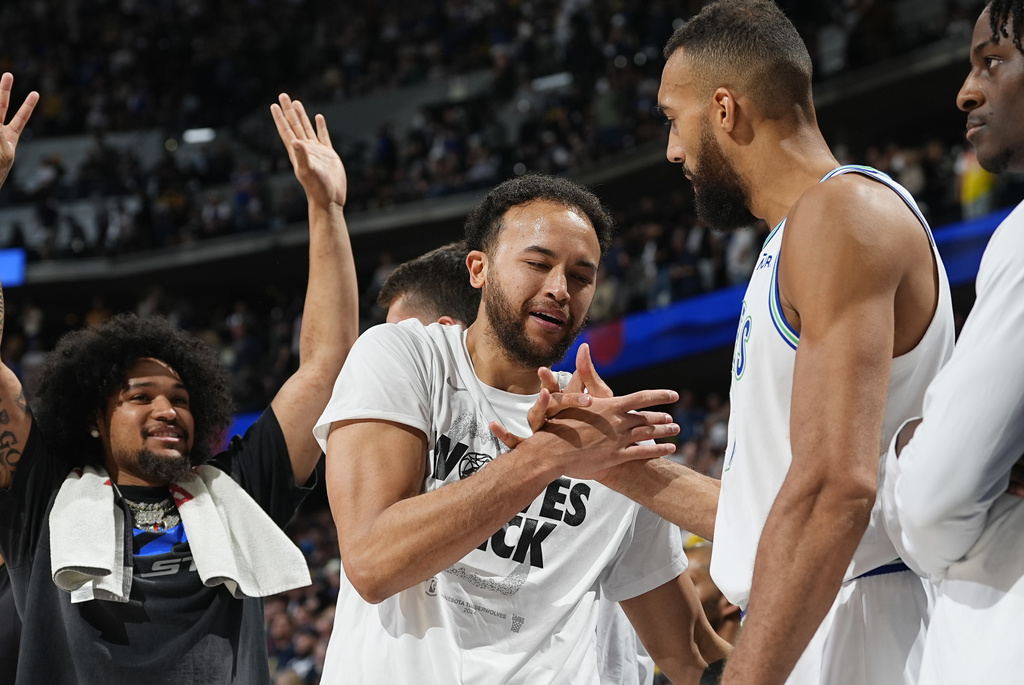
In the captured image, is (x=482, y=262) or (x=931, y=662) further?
(x=482, y=262)

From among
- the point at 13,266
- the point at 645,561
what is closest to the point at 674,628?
the point at 645,561

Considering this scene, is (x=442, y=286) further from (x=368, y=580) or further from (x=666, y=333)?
(x=666, y=333)

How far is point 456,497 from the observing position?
223cm

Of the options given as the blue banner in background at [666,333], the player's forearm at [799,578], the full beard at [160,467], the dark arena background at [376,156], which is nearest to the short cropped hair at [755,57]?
the player's forearm at [799,578]

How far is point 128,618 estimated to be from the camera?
308 cm

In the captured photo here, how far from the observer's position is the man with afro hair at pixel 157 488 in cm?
304

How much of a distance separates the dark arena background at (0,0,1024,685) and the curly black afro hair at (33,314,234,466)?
7.29 meters

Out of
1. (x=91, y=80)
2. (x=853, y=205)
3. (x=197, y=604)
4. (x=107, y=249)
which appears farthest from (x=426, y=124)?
(x=853, y=205)

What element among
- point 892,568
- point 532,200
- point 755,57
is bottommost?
point 892,568

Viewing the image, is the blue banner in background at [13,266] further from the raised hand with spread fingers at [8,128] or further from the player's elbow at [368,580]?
the player's elbow at [368,580]

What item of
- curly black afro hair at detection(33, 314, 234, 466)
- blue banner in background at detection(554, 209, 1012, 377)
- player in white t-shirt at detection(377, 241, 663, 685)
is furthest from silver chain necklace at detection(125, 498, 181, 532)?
blue banner in background at detection(554, 209, 1012, 377)

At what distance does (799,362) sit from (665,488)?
716 millimetres

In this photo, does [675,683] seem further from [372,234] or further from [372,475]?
[372,234]

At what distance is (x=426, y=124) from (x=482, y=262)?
16.9 m
